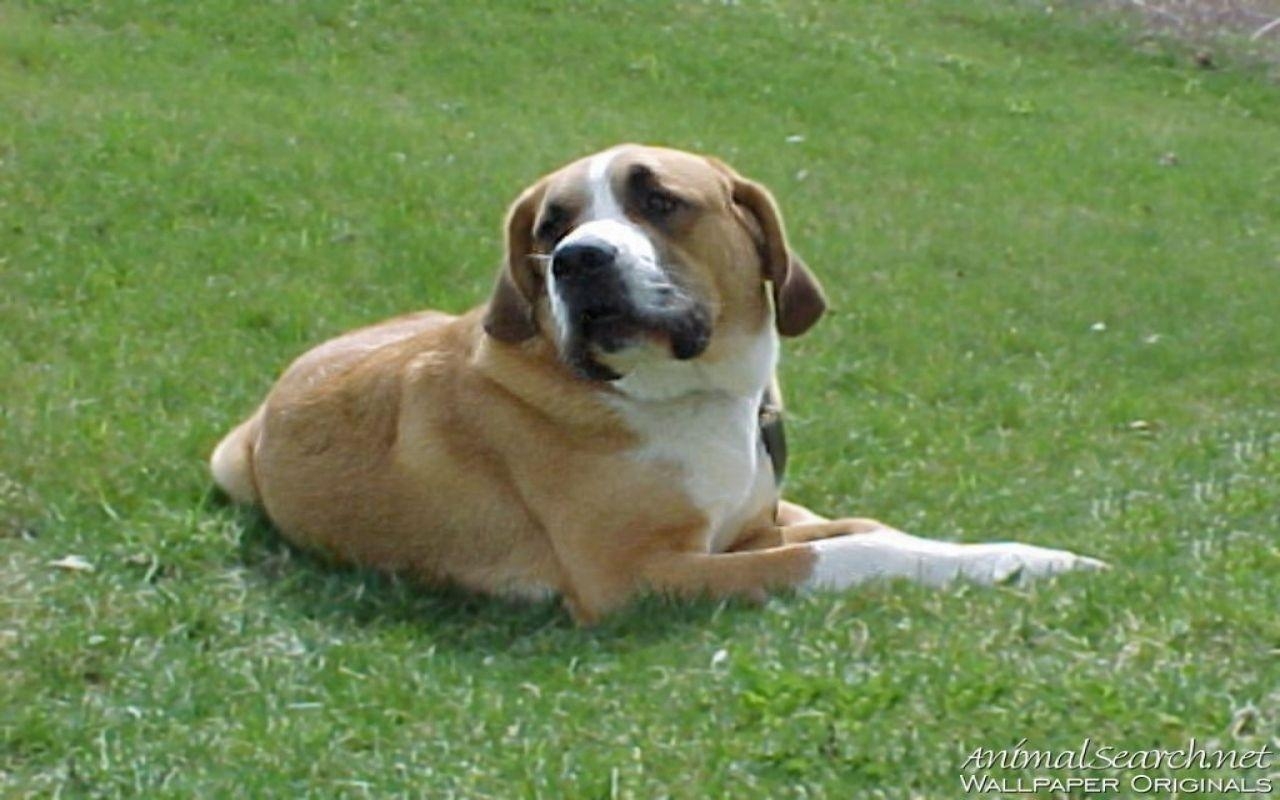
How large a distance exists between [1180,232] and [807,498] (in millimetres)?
7975

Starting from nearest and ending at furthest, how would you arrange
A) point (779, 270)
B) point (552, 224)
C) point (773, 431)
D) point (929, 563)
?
1. point (929, 563)
2. point (552, 224)
3. point (779, 270)
4. point (773, 431)

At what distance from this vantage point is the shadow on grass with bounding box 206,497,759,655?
5.31 metres

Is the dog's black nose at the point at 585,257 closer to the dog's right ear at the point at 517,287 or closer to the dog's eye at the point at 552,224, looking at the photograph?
the dog's eye at the point at 552,224

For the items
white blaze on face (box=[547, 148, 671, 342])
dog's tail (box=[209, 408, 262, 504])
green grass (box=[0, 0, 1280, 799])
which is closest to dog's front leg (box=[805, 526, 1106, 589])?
green grass (box=[0, 0, 1280, 799])

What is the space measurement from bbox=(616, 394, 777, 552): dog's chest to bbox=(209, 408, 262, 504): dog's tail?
149 cm

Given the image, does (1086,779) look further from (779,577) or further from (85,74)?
(85,74)

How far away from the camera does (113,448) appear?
6.88 meters

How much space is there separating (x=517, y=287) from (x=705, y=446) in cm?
70

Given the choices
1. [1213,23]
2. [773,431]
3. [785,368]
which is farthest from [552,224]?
[1213,23]

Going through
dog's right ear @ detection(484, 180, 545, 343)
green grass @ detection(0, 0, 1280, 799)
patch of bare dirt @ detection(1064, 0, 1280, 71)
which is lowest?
patch of bare dirt @ detection(1064, 0, 1280, 71)

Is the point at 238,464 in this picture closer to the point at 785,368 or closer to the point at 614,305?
the point at 614,305

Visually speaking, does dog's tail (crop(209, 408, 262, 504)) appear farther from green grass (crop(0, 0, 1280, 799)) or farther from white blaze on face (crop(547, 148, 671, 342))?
white blaze on face (crop(547, 148, 671, 342))

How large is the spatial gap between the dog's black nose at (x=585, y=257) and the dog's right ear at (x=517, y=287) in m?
0.55

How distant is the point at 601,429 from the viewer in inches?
225
